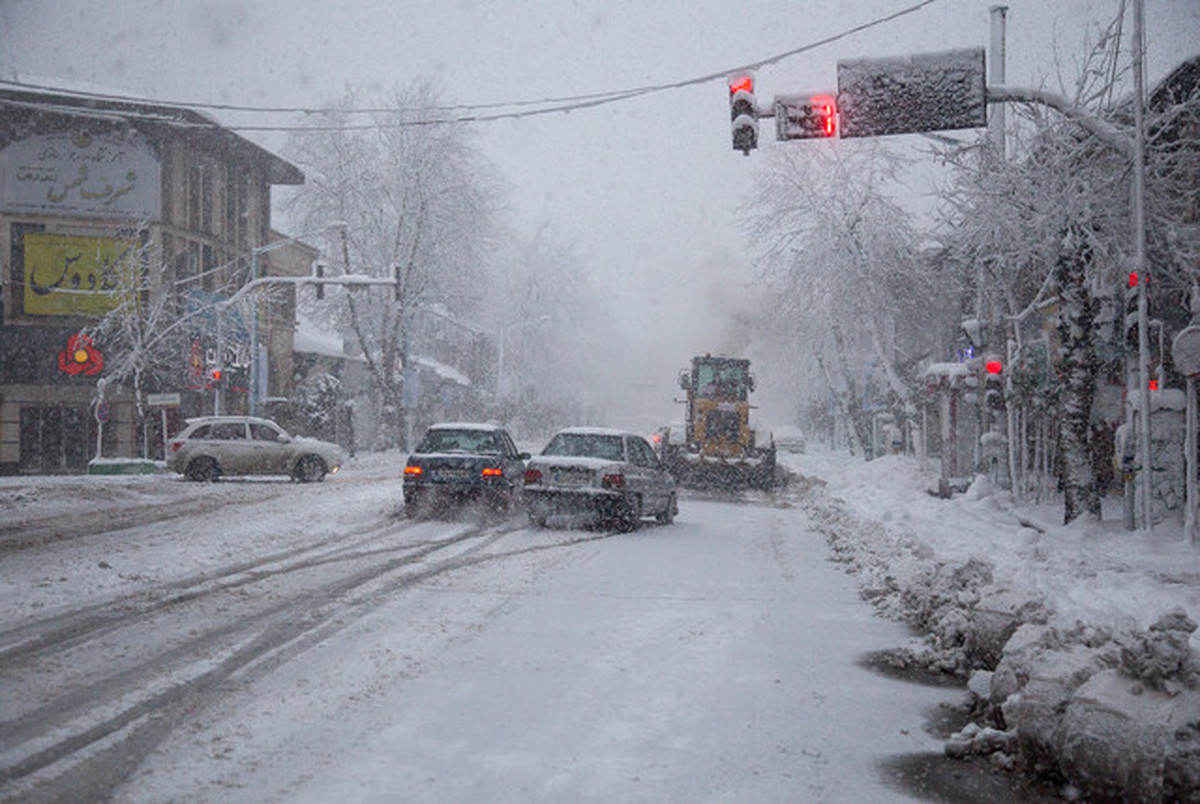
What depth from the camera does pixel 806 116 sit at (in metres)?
13.9

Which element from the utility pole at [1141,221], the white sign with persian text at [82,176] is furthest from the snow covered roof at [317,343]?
the utility pole at [1141,221]

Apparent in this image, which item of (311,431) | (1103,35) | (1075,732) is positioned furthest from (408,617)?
(311,431)

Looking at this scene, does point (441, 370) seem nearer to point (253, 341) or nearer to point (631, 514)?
point (253, 341)

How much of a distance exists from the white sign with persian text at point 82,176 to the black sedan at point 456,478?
23.7 m

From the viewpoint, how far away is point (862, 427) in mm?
42469

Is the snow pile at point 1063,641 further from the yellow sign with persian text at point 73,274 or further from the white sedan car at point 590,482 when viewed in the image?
the yellow sign with persian text at point 73,274

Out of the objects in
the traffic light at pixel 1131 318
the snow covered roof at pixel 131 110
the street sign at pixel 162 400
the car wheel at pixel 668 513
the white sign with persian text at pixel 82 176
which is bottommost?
the car wheel at pixel 668 513

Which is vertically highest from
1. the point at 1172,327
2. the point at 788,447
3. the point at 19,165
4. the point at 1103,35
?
the point at 19,165

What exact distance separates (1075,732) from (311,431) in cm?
4327

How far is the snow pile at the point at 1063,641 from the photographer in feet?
16.0

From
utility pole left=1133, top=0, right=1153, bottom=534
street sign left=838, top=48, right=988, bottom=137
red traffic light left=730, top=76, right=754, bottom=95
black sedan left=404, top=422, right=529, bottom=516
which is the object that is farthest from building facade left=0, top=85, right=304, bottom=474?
utility pole left=1133, top=0, right=1153, bottom=534

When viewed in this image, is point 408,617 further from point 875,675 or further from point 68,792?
point 68,792

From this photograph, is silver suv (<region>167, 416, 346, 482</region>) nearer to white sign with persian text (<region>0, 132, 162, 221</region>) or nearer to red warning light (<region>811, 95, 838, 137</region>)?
white sign with persian text (<region>0, 132, 162, 221</region>)

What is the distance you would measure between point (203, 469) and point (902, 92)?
19259mm
